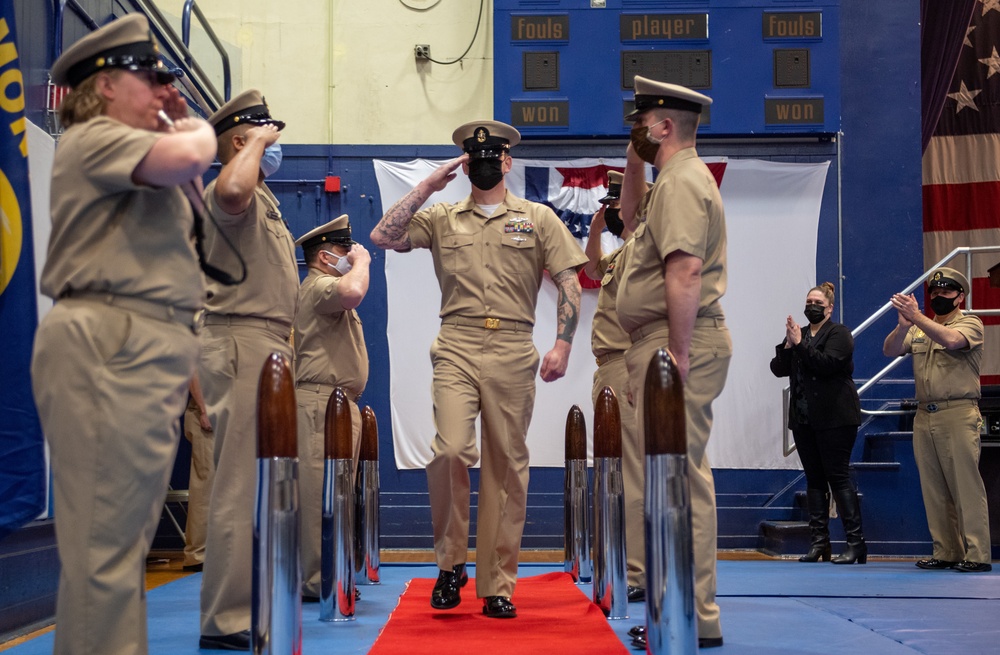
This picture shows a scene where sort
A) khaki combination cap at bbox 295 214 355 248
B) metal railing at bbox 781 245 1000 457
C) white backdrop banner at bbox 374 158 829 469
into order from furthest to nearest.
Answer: white backdrop banner at bbox 374 158 829 469 → metal railing at bbox 781 245 1000 457 → khaki combination cap at bbox 295 214 355 248

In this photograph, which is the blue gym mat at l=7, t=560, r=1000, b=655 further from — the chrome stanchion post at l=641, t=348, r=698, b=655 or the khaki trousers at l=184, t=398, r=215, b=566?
the chrome stanchion post at l=641, t=348, r=698, b=655

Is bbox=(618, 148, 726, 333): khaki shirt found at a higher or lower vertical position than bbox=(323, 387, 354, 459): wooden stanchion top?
higher

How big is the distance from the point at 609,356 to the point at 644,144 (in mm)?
2236

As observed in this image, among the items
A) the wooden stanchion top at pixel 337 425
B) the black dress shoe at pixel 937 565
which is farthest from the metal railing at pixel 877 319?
the wooden stanchion top at pixel 337 425

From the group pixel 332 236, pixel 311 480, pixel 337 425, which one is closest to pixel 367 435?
pixel 311 480

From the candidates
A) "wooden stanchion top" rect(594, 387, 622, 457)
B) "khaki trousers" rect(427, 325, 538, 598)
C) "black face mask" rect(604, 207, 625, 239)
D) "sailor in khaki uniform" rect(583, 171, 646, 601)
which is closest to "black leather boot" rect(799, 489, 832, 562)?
"sailor in khaki uniform" rect(583, 171, 646, 601)

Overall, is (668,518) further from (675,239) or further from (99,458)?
(675,239)

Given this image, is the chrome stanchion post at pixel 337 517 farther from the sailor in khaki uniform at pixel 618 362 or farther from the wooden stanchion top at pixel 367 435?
the sailor in khaki uniform at pixel 618 362

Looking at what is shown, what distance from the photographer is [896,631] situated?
461 cm

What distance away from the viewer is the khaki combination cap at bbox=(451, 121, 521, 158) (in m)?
5.15

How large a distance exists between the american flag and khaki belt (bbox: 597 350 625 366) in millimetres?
7563

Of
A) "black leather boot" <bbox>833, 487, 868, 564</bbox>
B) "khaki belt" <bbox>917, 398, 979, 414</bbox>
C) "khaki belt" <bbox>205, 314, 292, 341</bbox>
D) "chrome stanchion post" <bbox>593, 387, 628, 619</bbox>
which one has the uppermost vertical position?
"khaki belt" <bbox>205, 314, 292, 341</bbox>

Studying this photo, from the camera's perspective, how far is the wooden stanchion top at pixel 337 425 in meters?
4.67

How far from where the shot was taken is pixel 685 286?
3.97 meters
